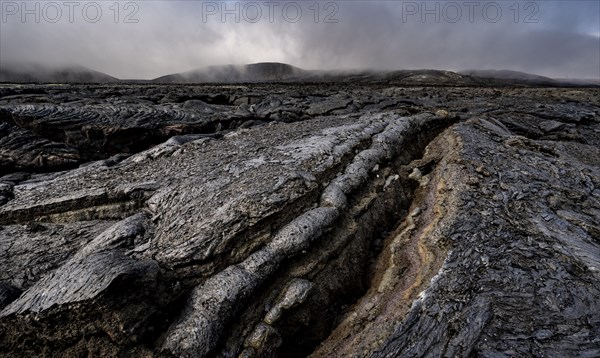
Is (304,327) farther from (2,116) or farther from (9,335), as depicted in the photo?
(2,116)

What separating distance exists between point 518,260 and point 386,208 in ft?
16.5

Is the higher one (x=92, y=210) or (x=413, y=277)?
(x=92, y=210)

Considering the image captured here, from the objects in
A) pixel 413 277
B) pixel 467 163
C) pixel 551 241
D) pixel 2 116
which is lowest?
pixel 413 277

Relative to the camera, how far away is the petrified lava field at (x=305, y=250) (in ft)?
26.9

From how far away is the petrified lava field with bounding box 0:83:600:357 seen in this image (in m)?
8.21

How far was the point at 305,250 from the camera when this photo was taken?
35.3 feet

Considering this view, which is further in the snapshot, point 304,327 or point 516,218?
point 516,218

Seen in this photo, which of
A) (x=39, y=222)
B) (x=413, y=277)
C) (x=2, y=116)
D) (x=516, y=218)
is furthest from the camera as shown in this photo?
(x=2, y=116)

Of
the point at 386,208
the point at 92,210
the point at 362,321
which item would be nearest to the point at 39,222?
the point at 92,210

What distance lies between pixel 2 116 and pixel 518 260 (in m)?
28.3

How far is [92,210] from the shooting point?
13258 mm

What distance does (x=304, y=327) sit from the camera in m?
9.67

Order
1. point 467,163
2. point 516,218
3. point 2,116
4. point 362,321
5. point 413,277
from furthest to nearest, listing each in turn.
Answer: point 2,116 < point 467,163 < point 516,218 < point 413,277 < point 362,321

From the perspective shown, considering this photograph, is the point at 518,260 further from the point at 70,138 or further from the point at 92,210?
the point at 70,138
